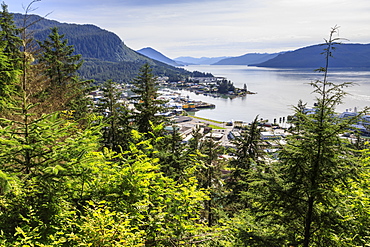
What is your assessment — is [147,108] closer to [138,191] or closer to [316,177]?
[138,191]

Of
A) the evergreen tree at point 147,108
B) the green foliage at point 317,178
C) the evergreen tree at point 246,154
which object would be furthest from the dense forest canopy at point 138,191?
the evergreen tree at point 147,108

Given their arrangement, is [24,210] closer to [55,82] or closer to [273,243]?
[273,243]

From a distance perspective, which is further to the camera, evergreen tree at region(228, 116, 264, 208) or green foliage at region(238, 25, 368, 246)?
A: evergreen tree at region(228, 116, 264, 208)

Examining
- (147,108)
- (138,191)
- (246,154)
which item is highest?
(147,108)

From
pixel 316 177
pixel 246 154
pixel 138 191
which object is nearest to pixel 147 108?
pixel 246 154

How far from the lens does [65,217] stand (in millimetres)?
2945

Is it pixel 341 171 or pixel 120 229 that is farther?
pixel 341 171

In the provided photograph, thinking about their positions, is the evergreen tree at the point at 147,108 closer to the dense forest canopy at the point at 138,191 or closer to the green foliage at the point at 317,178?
the dense forest canopy at the point at 138,191

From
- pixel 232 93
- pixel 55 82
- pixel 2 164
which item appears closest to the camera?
pixel 2 164

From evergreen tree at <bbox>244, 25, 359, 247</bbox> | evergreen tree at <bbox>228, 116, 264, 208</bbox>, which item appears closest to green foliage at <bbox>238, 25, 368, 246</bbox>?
evergreen tree at <bbox>244, 25, 359, 247</bbox>

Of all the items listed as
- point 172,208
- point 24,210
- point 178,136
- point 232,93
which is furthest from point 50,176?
point 232,93

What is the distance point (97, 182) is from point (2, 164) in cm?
117

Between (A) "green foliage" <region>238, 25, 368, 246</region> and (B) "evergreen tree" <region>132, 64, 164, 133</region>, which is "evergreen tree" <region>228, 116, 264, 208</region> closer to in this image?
(B) "evergreen tree" <region>132, 64, 164, 133</region>

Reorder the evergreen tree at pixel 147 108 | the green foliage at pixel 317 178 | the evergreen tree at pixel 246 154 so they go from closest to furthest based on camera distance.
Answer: the green foliage at pixel 317 178
the evergreen tree at pixel 246 154
the evergreen tree at pixel 147 108
